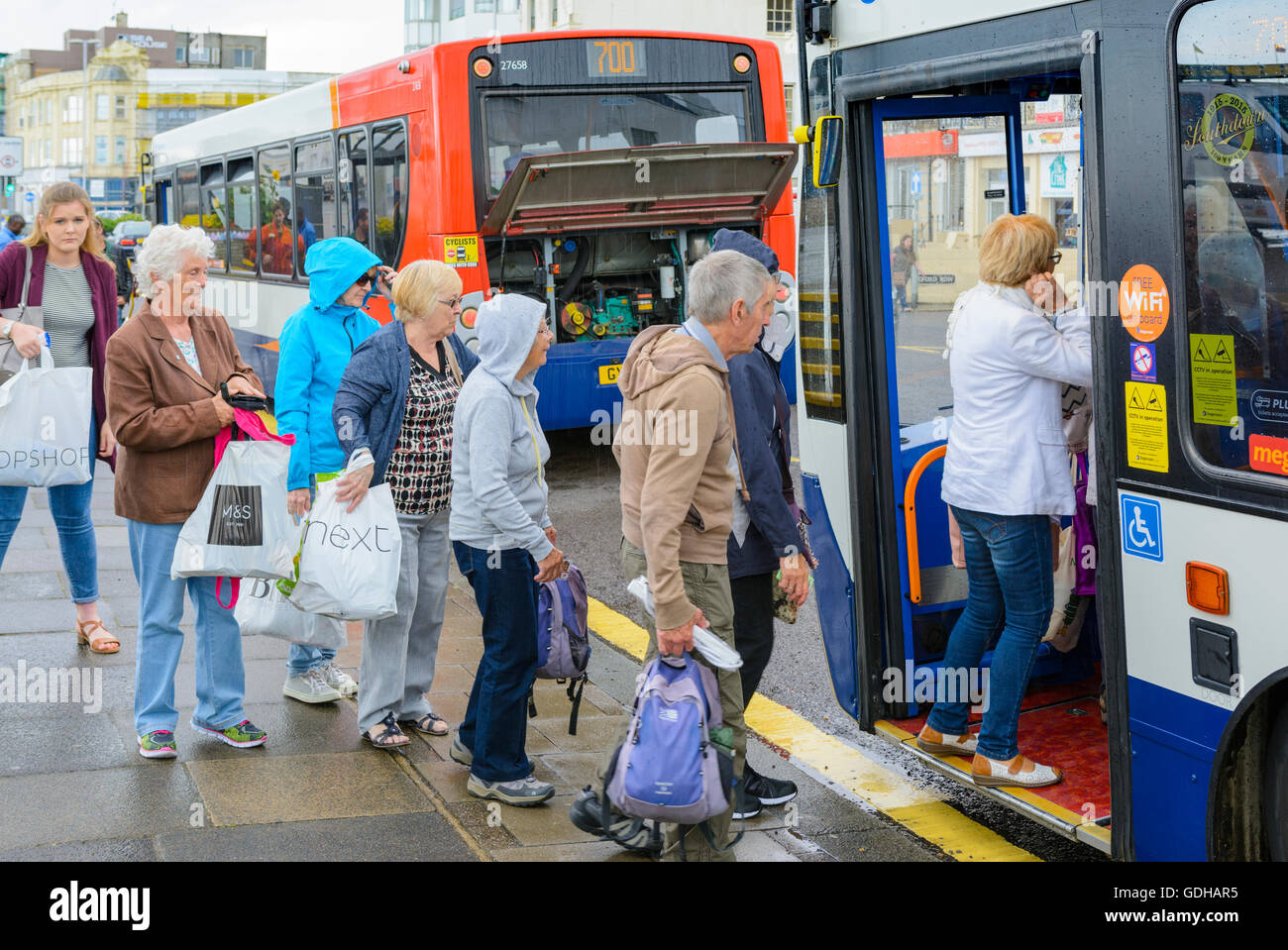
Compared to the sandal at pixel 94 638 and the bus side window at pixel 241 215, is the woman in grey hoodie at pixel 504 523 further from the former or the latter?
the bus side window at pixel 241 215

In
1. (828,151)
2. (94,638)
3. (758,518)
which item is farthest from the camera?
(94,638)

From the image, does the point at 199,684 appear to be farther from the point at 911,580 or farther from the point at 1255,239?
the point at 1255,239

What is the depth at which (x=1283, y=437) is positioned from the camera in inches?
119

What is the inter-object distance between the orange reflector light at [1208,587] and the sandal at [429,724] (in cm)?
291

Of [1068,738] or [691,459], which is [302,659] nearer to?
[691,459]

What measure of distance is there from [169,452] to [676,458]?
6.91 ft

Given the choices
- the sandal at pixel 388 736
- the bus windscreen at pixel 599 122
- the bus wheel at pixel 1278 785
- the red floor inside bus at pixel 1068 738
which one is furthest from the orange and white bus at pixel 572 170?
the bus wheel at pixel 1278 785

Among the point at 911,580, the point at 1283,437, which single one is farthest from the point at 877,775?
the point at 1283,437

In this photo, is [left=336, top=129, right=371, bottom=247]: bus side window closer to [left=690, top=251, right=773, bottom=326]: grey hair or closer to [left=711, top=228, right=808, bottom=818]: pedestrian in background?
[left=711, top=228, right=808, bottom=818]: pedestrian in background

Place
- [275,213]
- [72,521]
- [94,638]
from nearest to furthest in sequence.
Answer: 1. [72,521]
2. [94,638]
3. [275,213]

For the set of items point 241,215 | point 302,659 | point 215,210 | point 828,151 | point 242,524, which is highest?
point 215,210

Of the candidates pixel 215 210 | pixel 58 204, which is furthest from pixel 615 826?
pixel 215 210

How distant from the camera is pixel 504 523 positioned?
4.35 meters
